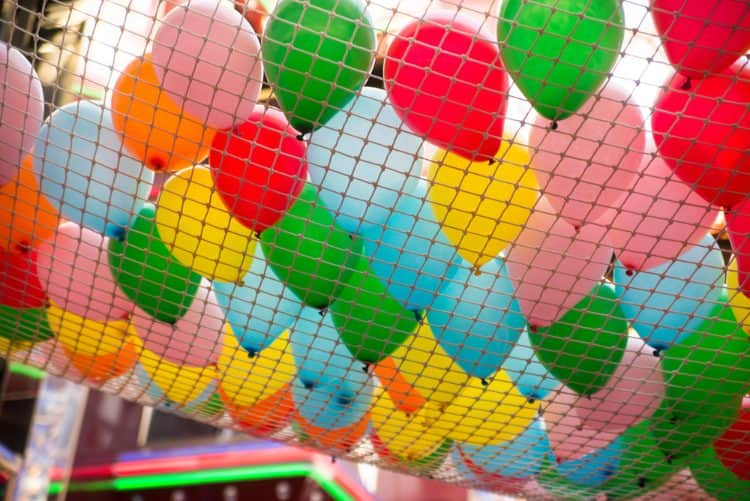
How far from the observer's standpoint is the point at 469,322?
115 cm

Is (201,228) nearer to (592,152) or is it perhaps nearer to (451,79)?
(451,79)

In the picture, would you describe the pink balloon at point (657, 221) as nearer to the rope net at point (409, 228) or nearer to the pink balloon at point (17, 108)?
the rope net at point (409, 228)

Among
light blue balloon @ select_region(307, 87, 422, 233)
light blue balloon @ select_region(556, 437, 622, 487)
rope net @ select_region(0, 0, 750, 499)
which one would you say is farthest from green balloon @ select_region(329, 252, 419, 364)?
light blue balloon @ select_region(556, 437, 622, 487)

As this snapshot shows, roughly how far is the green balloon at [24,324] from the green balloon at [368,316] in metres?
0.47

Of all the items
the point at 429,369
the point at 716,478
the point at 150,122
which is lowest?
the point at 716,478

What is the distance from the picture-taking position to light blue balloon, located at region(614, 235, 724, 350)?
3.65 feet

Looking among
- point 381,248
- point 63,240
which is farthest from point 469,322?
point 63,240

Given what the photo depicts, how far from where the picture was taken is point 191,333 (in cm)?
126

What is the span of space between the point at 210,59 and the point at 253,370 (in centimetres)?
48

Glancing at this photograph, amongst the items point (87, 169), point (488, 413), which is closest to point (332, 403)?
point (488, 413)

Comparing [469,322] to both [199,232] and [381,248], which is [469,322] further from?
[199,232]

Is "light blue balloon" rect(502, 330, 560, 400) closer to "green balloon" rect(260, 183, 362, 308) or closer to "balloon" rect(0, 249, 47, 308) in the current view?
"green balloon" rect(260, 183, 362, 308)

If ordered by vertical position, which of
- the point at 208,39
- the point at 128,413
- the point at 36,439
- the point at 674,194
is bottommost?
the point at 674,194

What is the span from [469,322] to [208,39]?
0.48m
